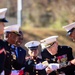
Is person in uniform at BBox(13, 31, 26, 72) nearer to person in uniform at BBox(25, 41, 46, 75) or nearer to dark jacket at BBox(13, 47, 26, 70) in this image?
dark jacket at BBox(13, 47, 26, 70)

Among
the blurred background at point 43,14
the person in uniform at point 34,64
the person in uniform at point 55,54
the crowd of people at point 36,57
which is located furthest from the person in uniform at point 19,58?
the blurred background at point 43,14

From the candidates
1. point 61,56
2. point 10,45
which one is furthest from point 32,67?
point 10,45

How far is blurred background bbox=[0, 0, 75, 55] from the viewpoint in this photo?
20470mm

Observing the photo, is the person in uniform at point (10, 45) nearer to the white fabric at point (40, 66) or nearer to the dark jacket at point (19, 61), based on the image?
the dark jacket at point (19, 61)

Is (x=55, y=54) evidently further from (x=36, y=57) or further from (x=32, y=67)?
(x=32, y=67)

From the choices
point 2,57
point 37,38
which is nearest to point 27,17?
point 37,38

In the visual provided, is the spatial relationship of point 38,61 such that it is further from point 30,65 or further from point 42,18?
point 42,18

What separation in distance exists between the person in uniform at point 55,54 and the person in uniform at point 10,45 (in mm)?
761

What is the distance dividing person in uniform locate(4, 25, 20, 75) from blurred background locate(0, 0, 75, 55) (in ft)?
36.1

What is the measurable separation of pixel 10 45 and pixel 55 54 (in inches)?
54.6

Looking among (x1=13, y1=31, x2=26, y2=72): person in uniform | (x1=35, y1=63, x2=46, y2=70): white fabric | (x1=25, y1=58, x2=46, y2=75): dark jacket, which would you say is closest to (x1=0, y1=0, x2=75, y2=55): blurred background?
(x1=25, y1=58, x2=46, y2=75): dark jacket

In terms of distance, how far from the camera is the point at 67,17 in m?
21.8

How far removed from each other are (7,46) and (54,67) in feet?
4.96

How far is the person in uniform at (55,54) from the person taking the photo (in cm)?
805
